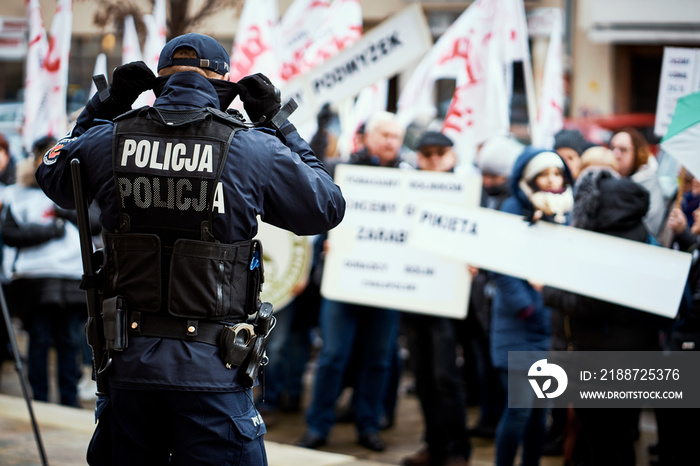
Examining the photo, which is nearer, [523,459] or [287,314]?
[523,459]

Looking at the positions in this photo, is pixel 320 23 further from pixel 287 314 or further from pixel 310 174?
pixel 310 174

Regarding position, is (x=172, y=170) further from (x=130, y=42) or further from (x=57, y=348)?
(x=130, y=42)

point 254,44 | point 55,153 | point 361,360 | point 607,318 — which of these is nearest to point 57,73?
point 254,44

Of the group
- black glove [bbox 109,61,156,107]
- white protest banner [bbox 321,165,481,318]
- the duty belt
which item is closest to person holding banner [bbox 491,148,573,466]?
white protest banner [bbox 321,165,481,318]

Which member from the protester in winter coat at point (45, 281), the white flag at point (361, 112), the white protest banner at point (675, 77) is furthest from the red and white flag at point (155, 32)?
the white protest banner at point (675, 77)

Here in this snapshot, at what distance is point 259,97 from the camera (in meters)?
3.16

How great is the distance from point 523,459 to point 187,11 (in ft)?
13.3

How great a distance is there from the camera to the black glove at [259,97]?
3.14m

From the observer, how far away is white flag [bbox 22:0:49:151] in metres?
8.12

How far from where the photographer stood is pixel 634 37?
17516 millimetres

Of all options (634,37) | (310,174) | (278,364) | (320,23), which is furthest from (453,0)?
(310,174)

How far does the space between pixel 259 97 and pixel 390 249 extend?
2982 mm

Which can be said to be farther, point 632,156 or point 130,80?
point 632,156

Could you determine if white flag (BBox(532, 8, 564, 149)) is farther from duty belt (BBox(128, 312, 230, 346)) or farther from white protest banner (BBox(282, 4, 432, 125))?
duty belt (BBox(128, 312, 230, 346))
